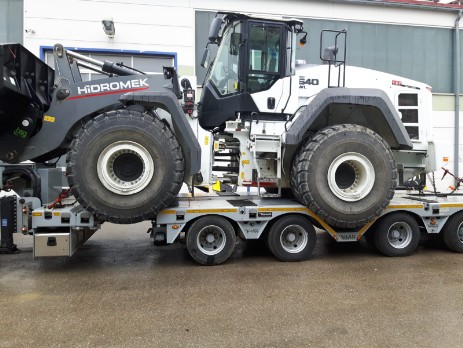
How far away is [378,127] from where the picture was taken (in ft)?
19.6

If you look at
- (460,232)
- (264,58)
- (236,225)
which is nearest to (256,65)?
(264,58)

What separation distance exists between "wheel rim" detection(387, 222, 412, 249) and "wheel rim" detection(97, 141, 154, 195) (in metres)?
3.74

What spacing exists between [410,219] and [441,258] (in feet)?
2.61

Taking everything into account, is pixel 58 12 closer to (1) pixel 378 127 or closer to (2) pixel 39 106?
(2) pixel 39 106

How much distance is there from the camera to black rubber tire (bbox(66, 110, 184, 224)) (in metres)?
4.91

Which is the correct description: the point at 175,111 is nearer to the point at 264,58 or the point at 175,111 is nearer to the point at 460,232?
the point at 264,58

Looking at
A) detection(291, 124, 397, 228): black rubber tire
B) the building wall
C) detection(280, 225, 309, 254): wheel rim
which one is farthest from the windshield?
the building wall

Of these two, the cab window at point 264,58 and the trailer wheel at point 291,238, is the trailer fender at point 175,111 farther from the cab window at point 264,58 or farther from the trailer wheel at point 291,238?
the trailer wheel at point 291,238

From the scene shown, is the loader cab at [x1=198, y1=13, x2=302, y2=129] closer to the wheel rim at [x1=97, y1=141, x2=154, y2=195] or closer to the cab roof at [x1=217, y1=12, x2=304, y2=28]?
the cab roof at [x1=217, y1=12, x2=304, y2=28]

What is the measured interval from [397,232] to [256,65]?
3.38 meters

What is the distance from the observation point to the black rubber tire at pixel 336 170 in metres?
5.35

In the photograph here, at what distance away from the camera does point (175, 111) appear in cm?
520

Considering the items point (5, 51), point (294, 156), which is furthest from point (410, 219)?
point (5, 51)

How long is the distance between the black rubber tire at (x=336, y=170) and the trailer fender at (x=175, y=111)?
1473mm
